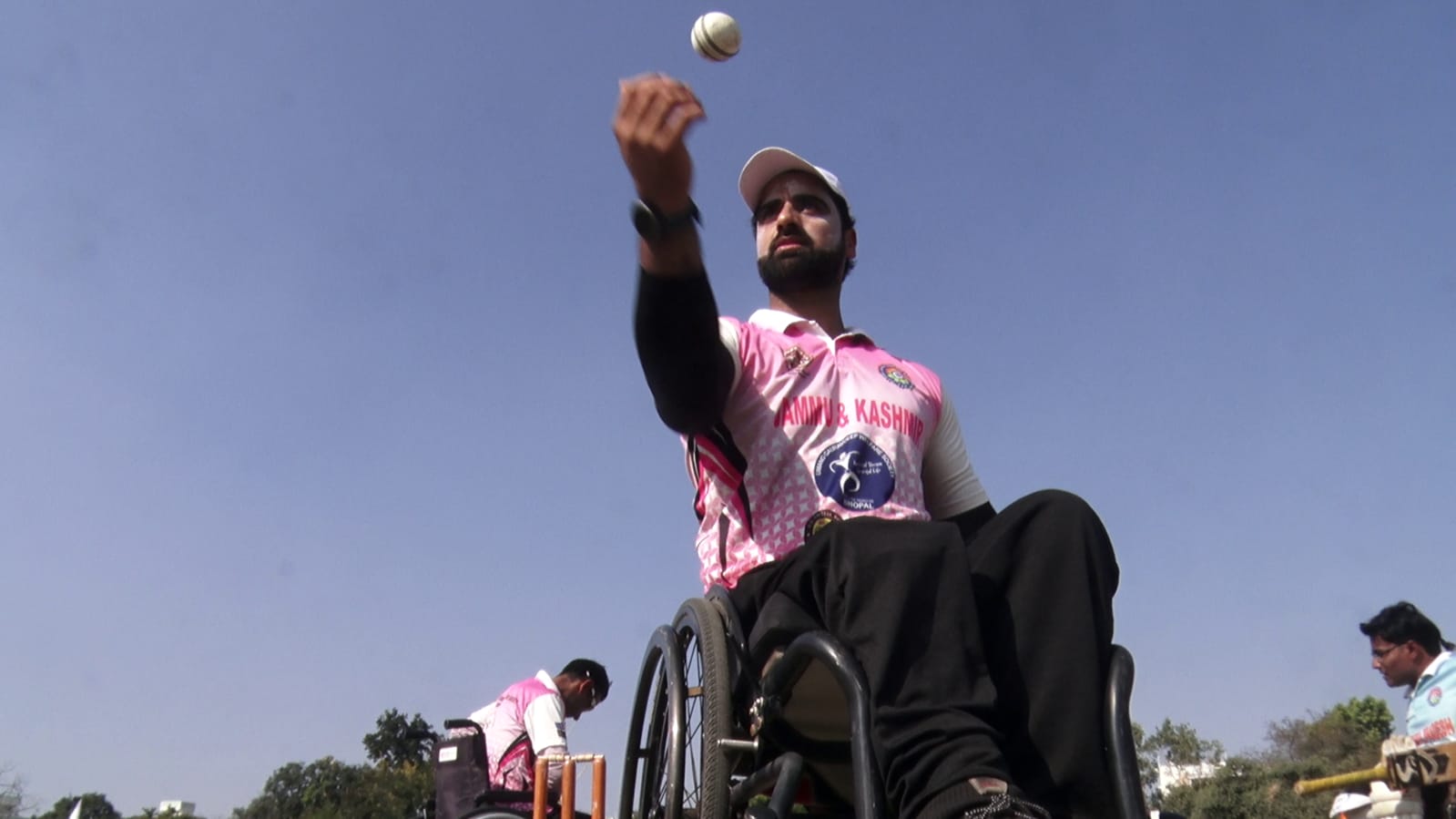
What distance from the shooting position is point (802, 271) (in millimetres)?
2965

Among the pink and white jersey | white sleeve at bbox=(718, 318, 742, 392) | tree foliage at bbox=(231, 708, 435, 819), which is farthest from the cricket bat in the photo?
tree foliage at bbox=(231, 708, 435, 819)

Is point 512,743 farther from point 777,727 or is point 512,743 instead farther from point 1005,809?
point 1005,809

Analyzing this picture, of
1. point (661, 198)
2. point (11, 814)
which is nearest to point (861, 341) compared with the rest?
point (661, 198)

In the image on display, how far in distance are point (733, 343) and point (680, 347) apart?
0.37 metres

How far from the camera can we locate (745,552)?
2490 mm

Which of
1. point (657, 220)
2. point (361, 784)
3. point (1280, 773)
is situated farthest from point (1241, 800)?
point (361, 784)

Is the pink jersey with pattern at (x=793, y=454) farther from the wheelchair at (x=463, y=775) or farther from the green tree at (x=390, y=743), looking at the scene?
the green tree at (x=390, y=743)

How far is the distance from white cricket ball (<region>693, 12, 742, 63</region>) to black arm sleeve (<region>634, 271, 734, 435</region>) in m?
1.24

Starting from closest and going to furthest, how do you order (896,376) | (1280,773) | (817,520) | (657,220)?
(657,220)
(817,520)
(896,376)
(1280,773)

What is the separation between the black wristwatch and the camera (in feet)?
6.86

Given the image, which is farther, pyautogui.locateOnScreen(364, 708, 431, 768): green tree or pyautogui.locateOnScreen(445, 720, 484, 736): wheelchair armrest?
pyautogui.locateOnScreen(364, 708, 431, 768): green tree

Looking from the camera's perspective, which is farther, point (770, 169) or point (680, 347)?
point (770, 169)

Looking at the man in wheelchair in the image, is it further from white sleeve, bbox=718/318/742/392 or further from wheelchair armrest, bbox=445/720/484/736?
white sleeve, bbox=718/318/742/392

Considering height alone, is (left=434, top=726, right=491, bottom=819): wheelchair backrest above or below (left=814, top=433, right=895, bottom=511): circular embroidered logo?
below
